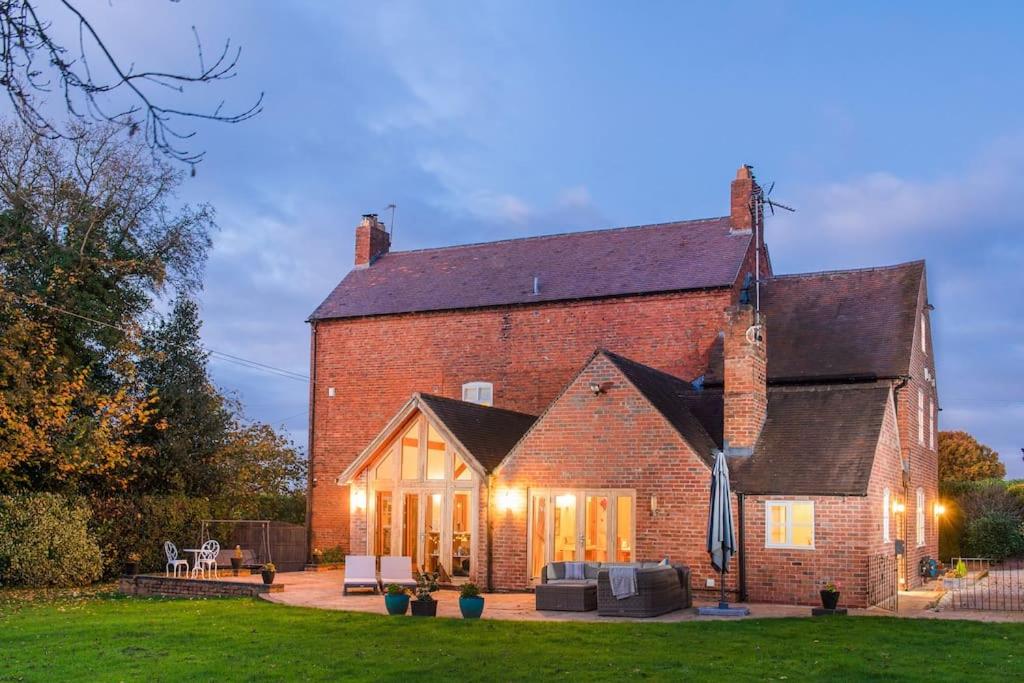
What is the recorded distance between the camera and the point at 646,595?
55.1 feet

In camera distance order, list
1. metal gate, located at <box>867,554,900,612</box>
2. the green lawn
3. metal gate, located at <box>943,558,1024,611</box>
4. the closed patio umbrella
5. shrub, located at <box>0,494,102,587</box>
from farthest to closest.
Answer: shrub, located at <box>0,494,102,587</box> < metal gate, located at <box>867,554,900,612</box> < metal gate, located at <box>943,558,1024,611</box> < the closed patio umbrella < the green lawn

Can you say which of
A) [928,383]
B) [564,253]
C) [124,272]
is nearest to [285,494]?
[124,272]

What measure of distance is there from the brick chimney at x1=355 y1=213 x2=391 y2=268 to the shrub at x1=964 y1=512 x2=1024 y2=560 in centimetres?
1950

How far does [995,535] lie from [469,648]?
73.9 ft

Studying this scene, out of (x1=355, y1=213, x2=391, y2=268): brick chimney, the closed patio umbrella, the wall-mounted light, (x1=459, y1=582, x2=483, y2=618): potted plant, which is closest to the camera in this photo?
(x1=459, y1=582, x2=483, y2=618): potted plant

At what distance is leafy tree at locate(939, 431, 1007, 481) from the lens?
4822cm

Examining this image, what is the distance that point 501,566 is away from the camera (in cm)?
2136

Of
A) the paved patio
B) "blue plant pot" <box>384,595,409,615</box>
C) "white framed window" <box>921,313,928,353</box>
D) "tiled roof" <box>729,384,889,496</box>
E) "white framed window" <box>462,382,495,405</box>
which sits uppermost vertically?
"white framed window" <box>921,313,928,353</box>

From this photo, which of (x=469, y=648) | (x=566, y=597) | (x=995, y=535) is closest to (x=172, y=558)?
(x=566, y=597)

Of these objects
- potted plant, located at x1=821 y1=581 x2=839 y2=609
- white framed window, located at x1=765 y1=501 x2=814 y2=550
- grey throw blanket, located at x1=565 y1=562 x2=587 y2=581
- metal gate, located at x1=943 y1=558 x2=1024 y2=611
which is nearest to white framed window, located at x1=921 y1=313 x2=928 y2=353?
metal gate, located at x1=943 y1=558 x2=1024 y2=611

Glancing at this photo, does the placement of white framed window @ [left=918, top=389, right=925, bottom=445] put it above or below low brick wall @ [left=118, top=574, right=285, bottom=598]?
above

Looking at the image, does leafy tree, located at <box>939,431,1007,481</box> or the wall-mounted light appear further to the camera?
leafy tree, located at <box>939,431,1007,481</box>

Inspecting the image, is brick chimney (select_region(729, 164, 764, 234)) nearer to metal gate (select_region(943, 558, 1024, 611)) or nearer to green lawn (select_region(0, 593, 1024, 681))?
metal gate (select_region(943, 558, 1024, 611))

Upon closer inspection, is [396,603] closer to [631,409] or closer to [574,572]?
[574,572]
